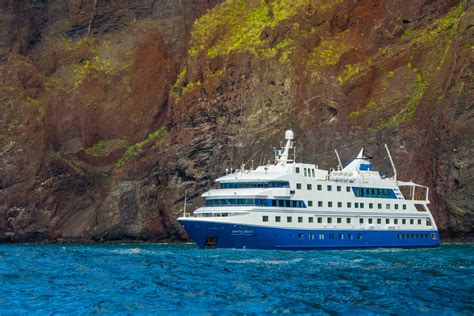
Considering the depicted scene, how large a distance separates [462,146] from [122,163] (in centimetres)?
4582

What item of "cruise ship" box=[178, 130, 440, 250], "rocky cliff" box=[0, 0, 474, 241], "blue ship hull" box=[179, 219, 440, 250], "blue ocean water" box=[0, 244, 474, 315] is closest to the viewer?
"blue ocean water" box=[0, 244, 474, 315]

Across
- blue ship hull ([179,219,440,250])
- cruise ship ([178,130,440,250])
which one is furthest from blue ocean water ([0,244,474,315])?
cruise ship ([178,130,440,250])

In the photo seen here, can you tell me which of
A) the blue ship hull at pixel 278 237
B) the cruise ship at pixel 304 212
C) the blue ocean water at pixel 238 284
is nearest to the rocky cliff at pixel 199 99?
the cruise ship at pixel 304 212

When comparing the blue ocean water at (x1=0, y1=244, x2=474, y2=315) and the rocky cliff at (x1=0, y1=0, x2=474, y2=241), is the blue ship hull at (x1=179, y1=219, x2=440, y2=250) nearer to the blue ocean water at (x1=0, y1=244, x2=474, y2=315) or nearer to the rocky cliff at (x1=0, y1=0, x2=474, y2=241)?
the blue ocean water at (x1=0, y1=244, x2=474, y2=315)

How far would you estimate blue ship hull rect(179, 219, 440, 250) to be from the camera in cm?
7462

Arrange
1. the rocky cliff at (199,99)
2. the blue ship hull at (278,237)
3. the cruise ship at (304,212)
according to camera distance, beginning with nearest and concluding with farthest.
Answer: the blue ship hull at (278,237) → the cruise ship at (304,212) → the rocky cliff at (199,99)

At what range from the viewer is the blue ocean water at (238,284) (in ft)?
129

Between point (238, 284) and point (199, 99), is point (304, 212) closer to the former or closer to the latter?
point (238, 284)

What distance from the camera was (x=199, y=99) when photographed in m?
113

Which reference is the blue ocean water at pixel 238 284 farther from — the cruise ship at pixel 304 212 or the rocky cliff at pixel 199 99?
the rocky cliff at pixel 199 99

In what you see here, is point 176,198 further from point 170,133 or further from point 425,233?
point 425,233

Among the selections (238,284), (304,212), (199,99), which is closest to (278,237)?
(304,212)

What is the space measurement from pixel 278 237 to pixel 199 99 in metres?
41.4

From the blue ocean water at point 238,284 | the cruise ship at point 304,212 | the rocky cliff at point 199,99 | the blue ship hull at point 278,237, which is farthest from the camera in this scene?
the rocky cliff at point 199,99
